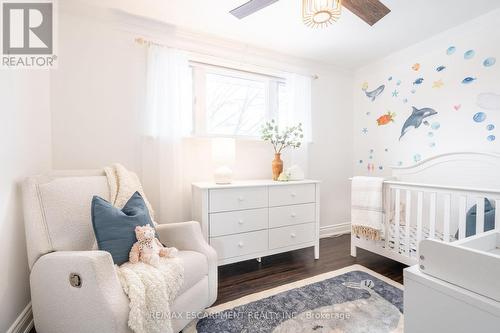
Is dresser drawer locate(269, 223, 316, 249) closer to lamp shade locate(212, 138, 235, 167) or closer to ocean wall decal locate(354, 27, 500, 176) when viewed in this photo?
lamp shade locate(212, 138, 235, 167)

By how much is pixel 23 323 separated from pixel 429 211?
2.98 m

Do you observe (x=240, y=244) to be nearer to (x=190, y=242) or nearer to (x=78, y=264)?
(x=190, y=242)

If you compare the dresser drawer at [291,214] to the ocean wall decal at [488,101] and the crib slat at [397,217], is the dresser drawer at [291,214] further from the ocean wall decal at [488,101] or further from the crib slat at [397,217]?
the ocean wall decal at [488,101]

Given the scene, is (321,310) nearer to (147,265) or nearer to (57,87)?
Answer: (147,265)

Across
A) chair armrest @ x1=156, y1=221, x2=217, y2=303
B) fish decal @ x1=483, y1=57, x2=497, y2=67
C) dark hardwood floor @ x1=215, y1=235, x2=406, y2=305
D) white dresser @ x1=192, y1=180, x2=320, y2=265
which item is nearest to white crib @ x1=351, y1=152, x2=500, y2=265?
dark hardwood floor @ x1=215, y1=235, x2=406, y2=305

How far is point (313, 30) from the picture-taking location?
2328 millimetres

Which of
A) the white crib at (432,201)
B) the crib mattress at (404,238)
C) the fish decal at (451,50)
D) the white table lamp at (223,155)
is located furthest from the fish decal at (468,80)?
the white table lamp at (223,155)

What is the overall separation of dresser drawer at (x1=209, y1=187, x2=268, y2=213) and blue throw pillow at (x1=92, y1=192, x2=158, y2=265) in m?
0.69

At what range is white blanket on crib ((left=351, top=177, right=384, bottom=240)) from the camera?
2174 mm

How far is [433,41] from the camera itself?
2.47 metres

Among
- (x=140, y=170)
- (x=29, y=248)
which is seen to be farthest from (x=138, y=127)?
(x=29, y=248)

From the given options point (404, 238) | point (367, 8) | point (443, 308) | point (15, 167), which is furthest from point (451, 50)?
point (15, 167)

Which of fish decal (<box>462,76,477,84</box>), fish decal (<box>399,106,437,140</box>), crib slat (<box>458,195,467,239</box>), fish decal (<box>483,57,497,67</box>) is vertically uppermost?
fish decal (<box>483,57,497,67</box>)

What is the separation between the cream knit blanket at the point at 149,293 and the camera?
1.03 metres
